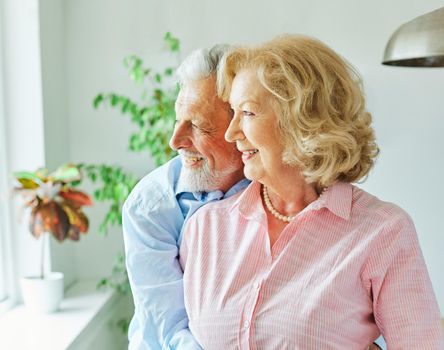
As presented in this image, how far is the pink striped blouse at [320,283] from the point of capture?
1.18 m

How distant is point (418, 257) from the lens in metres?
1.18

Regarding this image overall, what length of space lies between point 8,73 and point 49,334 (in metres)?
1.03

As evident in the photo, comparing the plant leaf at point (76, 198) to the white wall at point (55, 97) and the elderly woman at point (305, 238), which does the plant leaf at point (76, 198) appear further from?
the elderly woman at point (305, 238)

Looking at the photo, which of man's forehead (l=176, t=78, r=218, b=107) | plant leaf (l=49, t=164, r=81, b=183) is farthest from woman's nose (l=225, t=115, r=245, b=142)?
plant leaf (l=49, t=164, r=81, b=183)

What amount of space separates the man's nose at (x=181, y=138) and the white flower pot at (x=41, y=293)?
1.13 metres

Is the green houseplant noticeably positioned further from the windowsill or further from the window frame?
the window frame

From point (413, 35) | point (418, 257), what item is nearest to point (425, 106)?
point (413, 35)

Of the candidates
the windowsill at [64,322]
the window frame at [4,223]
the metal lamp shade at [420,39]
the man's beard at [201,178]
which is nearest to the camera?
the man's beard at [201,178]

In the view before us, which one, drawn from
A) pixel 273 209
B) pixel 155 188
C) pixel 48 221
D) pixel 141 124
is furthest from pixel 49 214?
pixel 273 209

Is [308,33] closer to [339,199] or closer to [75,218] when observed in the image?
[75,218]

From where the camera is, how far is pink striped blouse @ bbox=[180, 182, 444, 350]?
3.86ft

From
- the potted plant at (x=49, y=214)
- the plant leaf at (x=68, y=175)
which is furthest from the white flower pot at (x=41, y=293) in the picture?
the plant leaf at (x=68, y=175)

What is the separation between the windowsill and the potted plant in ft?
0.22

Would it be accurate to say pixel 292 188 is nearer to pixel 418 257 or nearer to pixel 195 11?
pixel 418 257
